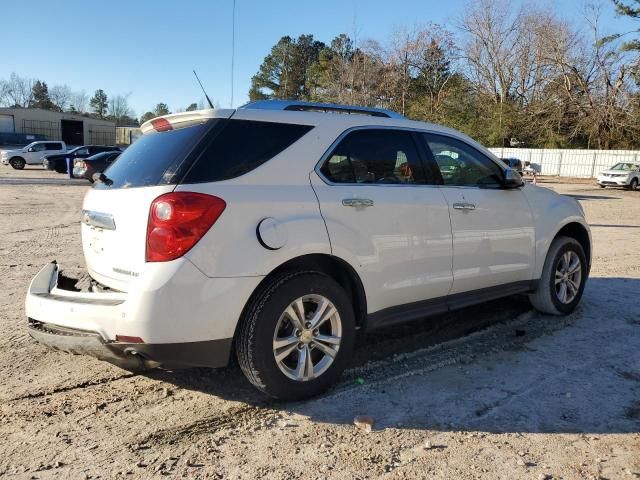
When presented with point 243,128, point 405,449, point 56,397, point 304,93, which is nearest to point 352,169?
point 243,128

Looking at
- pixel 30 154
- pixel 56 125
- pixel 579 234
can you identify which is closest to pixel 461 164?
pixel 579 234

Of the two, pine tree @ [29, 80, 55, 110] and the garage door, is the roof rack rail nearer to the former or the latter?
the garage door

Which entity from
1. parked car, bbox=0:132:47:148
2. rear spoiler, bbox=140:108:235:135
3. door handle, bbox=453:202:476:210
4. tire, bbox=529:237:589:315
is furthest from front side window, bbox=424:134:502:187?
parked car, bbox=0:132:47:148

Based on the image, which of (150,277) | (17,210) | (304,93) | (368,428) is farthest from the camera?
(304,93)

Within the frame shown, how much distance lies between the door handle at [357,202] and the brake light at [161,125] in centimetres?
124

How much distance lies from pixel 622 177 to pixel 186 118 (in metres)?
34.0

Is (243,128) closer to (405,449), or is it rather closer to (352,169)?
(352,169)

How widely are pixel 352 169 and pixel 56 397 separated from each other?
8.05 feet

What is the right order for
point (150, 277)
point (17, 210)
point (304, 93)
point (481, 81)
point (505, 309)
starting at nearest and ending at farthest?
point (150, 277) < point (505, 309) < point (17, 210) < point (481, 81) < point (304, 93)

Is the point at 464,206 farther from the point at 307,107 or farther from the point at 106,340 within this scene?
the point at 106,340

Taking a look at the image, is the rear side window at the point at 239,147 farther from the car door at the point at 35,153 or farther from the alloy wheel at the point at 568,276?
the car door at the point at 35,153

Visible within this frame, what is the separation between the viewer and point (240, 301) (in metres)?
3.18

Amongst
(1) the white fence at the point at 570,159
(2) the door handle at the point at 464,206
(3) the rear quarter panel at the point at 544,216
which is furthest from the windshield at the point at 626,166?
(2) the door handle at the point at 464,206

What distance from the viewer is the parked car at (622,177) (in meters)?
32.0
